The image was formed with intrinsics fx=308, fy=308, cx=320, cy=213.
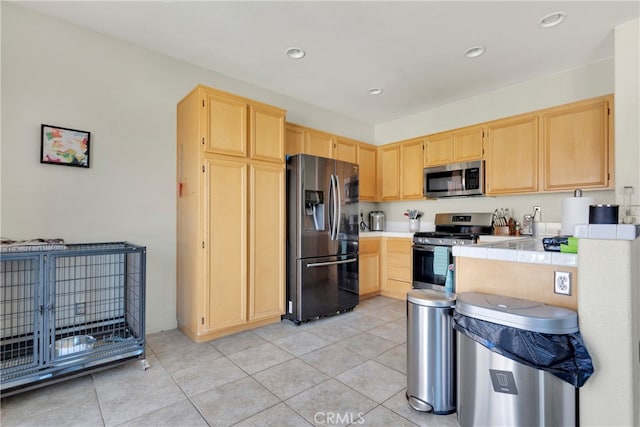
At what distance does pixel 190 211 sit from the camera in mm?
2900

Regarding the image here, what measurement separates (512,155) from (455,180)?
0.70 metres

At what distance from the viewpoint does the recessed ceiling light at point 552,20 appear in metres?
2.43

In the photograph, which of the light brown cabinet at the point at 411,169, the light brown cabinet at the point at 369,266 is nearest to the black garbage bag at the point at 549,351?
the light brown cabinet at the point at 369,266

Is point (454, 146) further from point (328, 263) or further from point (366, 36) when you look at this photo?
point (328, 263)

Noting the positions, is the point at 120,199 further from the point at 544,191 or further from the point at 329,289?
the point at 544,191

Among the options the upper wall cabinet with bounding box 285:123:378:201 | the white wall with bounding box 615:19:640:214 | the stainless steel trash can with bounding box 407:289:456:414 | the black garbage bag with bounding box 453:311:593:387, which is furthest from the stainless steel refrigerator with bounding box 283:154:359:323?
the white wall with bounding box 615:19:640:214

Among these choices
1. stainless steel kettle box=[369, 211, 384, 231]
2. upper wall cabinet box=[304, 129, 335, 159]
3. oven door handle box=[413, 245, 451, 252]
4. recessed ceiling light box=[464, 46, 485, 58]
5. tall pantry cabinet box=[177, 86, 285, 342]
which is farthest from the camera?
stainless steel kettle box=[369, 211, 384, 231]

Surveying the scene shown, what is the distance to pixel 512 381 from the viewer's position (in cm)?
138

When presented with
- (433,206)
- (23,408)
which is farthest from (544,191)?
(23,408)

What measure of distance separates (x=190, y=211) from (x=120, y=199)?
627 millimetres

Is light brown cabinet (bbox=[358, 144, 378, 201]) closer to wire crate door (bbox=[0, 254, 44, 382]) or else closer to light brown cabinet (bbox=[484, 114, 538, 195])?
light brown cabinet (bbox=[484, 114, 538, 195])

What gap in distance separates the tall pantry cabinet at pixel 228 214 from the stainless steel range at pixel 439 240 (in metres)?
1.81

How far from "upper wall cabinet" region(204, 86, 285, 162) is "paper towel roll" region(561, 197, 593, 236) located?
249 cm

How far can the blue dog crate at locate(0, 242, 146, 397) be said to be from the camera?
1935 mm
